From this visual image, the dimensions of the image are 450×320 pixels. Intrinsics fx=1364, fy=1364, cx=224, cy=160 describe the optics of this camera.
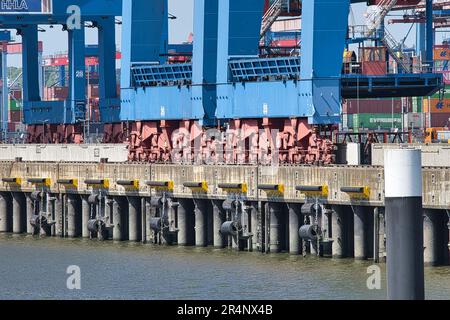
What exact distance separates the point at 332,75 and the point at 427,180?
14944mm

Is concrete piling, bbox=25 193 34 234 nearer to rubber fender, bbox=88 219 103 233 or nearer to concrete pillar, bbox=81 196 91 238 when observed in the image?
concrete pillar, bbox=81 196 91 238

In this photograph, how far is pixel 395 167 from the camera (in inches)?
536

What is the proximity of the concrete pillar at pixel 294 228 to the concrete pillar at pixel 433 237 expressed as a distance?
7.54 metres

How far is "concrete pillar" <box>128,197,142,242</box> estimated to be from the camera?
201 ft

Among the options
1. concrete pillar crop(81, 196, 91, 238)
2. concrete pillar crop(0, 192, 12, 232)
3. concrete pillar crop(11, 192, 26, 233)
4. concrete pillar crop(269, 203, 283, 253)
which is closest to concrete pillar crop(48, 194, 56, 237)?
concrete pillar crop(81, 196, 91, 238)

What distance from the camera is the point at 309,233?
49.8m

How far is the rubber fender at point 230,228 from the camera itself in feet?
177

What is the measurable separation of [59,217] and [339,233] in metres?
21.4

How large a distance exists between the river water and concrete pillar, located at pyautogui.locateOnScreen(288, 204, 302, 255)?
0.67 meters

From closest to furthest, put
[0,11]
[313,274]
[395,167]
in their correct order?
[395,167], [313,274], [0,11]

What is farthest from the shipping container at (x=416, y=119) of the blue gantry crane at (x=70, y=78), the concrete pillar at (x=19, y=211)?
the concrete pillar at (x=19, y=211)

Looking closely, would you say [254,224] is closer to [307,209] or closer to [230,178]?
[230,178]
